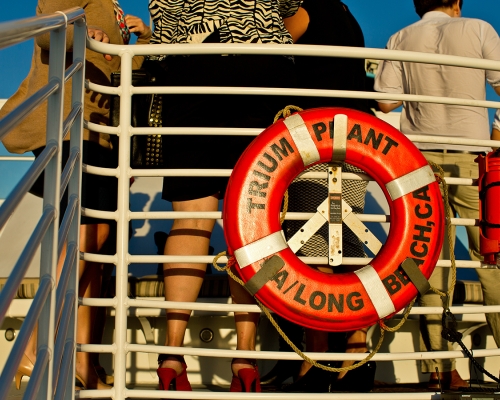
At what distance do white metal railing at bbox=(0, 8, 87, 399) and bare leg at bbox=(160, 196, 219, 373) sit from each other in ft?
1.02

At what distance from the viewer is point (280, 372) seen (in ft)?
8.07

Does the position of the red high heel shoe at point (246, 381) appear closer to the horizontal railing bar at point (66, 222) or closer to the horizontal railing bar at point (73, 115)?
the horizontal railing bar at point (66, 222)

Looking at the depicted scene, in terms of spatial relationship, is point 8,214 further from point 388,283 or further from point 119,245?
point 388,283

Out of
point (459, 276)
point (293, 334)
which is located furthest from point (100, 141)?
→ point (459, 276)

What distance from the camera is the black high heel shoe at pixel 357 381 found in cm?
202

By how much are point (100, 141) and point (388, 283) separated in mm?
1036

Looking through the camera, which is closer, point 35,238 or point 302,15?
point 35,238

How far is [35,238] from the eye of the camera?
109 centimetres

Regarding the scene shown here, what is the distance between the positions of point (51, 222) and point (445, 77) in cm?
166

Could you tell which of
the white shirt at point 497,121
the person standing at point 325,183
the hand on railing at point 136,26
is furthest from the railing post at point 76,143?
the white shirt at point 497,121

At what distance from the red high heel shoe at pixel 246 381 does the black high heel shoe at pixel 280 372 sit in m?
0.57

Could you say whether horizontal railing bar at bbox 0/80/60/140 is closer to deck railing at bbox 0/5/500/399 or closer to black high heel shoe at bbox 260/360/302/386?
deck railing at bbox 0/5/500/399

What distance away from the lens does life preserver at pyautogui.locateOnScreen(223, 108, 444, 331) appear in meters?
1.73

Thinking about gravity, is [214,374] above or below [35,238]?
below
